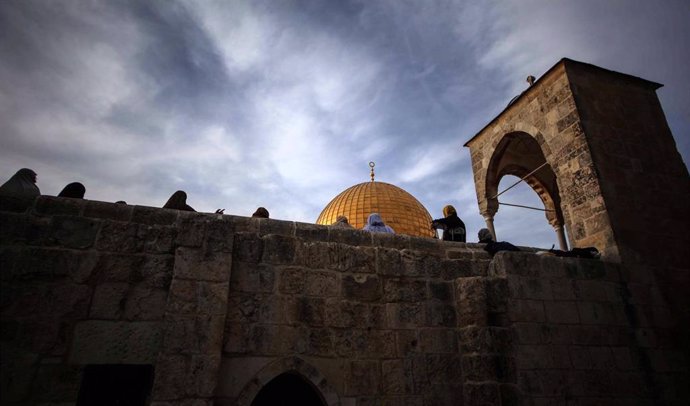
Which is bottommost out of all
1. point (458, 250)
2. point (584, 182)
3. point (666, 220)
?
point (458, 250)

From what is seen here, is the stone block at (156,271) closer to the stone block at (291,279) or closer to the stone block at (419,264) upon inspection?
the stone block at (291,279)

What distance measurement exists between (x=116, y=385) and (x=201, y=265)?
1.29m

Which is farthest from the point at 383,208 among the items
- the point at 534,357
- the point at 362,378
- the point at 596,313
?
the point at 362,378

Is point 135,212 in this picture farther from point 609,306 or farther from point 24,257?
point 609,306

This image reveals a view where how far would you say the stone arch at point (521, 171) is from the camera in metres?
9.15

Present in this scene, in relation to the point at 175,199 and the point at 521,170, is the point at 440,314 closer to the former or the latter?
the point at 175,199

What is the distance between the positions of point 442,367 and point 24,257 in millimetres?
4188

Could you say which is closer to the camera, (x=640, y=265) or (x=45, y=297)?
(x=45, y=297)

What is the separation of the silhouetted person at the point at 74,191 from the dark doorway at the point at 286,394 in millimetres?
3411

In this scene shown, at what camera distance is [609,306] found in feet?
16.6

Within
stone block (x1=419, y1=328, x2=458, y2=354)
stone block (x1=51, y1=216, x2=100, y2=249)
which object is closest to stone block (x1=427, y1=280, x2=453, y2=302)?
stone block (x1=419, y1=328, x2=458, y2=354)

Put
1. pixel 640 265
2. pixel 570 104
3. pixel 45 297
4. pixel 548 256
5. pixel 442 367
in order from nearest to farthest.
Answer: pixel 45 297
pixel 442 367
pixel 548 256
pixel 640 265
pixel 570 104

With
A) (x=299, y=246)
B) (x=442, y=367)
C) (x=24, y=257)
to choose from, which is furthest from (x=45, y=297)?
(x=442, y=367)

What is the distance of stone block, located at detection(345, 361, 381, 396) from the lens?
3.99 metres
